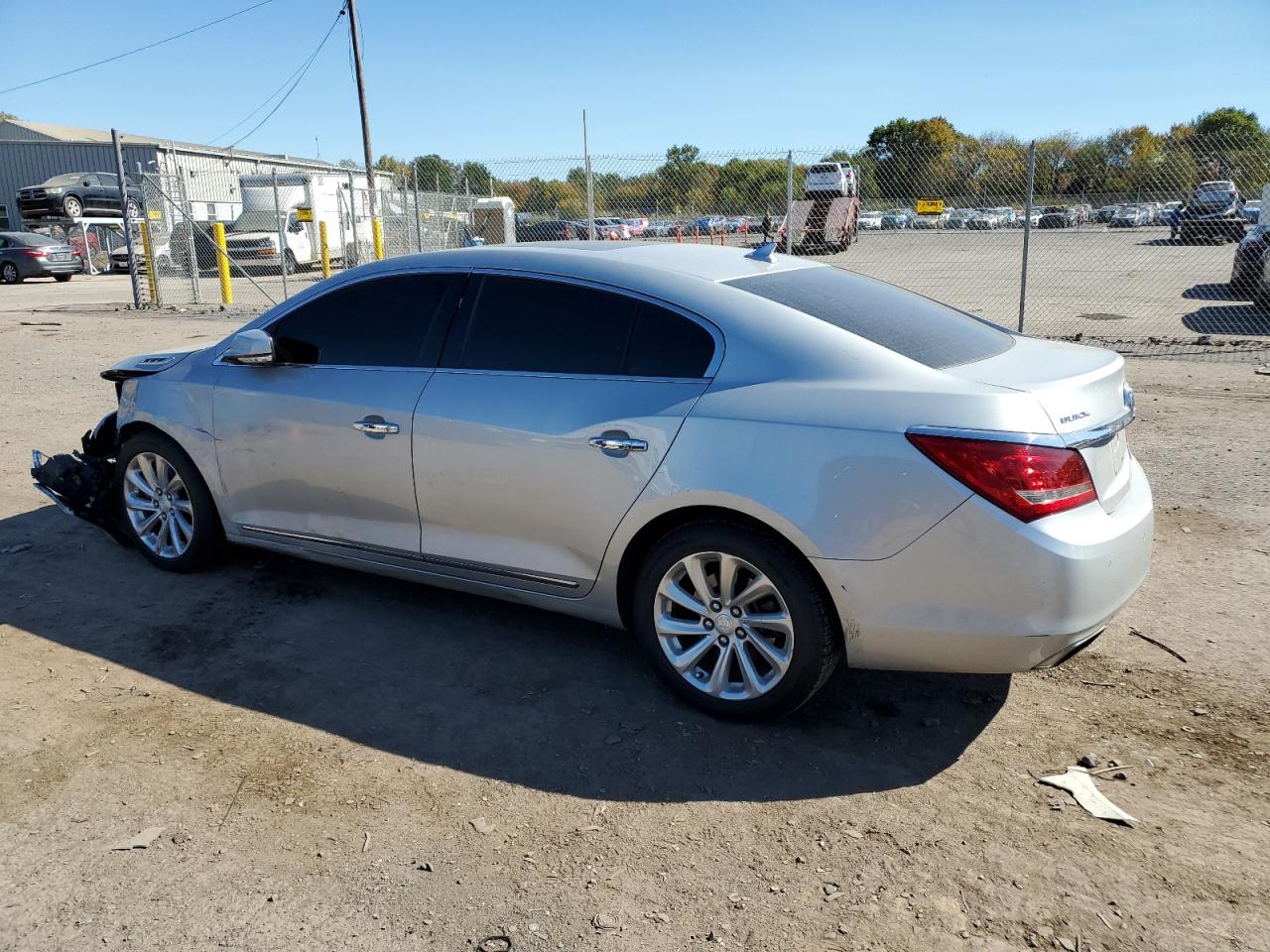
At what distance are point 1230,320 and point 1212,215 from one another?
414cm

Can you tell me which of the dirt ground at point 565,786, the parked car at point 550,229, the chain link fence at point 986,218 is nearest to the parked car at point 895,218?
the chain link fence at point 986,218

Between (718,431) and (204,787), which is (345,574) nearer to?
(204,787)

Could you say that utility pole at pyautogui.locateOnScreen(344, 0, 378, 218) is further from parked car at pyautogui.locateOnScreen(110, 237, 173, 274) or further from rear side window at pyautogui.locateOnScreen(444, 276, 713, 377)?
rear side window at pyautogui.locateOnScreen(444, 276, 713, 377)

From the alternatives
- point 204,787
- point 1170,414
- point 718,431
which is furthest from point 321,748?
point 1170,414

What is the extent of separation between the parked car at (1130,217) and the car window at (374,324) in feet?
57.9

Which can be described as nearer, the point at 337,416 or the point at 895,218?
the point at 337,416

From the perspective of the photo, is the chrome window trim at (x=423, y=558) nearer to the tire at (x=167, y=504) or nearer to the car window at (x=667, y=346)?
the tire at (x=167, y=504)

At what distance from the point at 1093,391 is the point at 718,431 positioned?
1241 millimetres

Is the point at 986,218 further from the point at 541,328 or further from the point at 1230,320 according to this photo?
the point at 541,328

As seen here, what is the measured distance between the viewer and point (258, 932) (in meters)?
2.64

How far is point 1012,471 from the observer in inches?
120

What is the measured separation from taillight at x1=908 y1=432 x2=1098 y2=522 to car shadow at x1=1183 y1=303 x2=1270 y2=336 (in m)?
11.7

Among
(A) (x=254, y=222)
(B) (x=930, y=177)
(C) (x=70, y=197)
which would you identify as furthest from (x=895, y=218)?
(C) (x=70, y=197)

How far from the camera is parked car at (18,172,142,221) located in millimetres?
31938
